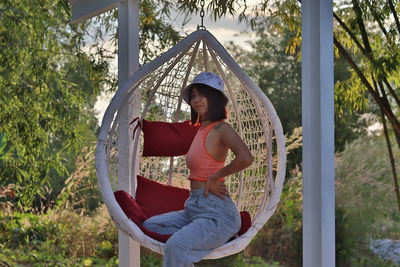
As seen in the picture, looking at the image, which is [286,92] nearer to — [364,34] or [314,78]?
[364,34]

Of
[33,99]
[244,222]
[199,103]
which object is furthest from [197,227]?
[33,99]

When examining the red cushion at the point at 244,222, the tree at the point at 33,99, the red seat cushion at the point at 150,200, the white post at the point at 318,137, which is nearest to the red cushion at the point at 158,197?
the red seat cushion at the point at 150,200

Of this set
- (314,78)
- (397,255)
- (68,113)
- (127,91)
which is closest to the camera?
(314,78)

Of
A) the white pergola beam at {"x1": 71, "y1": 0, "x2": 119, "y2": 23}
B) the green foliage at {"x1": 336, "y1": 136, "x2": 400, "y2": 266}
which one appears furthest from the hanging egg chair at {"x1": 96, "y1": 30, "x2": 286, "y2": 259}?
the green foliage at {"x1": 336, "y1": 136, "x2": 400, "y2": 266}

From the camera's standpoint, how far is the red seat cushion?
3248mm

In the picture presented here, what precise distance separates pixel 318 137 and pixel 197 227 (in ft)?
2.10

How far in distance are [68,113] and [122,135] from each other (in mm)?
2036

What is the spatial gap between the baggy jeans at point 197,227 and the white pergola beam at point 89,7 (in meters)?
1.50

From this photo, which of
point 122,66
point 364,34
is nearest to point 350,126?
point 364,34

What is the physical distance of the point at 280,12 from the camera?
479 centimetres

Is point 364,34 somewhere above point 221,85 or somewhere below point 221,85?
above

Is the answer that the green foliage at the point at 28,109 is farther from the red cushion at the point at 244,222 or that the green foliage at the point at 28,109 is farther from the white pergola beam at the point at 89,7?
the red cushion at the point at 244,222

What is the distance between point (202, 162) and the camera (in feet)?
10.1

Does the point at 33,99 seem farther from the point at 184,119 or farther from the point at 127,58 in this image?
the point at 184,119
